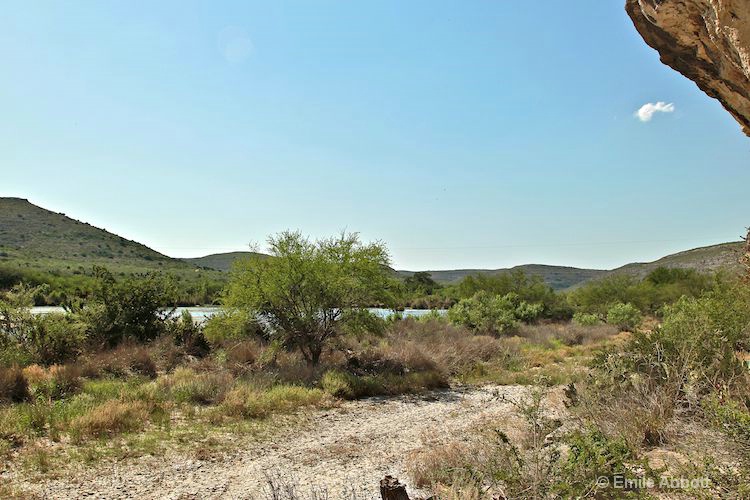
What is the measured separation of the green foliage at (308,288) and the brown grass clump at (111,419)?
5.74 metres

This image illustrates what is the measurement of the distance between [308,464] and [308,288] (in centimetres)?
837

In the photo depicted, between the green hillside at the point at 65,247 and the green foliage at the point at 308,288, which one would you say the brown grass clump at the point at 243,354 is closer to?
the green foliage at the point at 308,288

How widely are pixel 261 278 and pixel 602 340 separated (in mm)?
20891

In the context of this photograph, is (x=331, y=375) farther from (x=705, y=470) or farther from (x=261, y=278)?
(x=705, y=470)

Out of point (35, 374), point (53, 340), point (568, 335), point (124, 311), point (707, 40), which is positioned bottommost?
point (35, 374)

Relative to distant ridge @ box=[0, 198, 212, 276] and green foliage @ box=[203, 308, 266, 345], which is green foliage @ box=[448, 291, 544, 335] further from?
distant ridge @ box=[0, 198, 212, 276]

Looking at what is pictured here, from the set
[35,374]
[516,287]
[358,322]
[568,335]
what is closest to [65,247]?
[516,287]

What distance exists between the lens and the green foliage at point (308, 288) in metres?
15.5

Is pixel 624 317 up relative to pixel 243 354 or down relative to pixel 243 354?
up

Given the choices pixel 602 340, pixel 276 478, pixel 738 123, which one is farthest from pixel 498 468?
pixel 602 340

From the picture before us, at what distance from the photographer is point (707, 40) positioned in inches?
229

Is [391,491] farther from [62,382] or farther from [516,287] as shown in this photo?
[516,287]

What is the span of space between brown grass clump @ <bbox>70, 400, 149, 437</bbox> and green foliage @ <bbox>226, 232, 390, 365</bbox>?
5.74 metres

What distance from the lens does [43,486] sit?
253 inches
